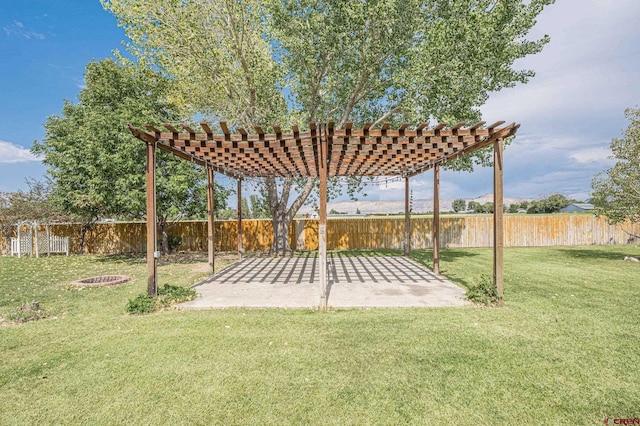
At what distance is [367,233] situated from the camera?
44.4 ft

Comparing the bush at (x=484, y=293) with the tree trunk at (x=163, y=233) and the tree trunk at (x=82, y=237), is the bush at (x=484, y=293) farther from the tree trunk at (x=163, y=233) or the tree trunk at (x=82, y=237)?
the tree trunk at (x=82, y=237)

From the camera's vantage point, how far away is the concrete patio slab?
5000 mm

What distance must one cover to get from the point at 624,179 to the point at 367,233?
8726 millimetres

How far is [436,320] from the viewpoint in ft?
13.6

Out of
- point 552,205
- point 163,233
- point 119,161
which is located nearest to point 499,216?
point 119,161

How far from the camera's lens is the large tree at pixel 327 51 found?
25.5 feet

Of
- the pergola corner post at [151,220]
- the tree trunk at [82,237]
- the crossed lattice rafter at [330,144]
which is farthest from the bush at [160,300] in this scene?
the tree trunk at [82,237]

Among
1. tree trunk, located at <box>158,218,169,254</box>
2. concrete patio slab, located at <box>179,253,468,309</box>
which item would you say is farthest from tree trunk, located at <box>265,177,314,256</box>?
tree trunk, located at <box>158,218,169,254</box>

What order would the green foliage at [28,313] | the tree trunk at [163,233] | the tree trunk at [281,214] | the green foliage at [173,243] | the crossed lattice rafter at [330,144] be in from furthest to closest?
the green foliage at [173,243] → the tree trunk at [163,233] → the tree trunk at [281,214] → the crossed lattice rafter at [330,144] → the green foliage at [28,313]

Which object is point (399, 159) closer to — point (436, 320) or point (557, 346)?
point (436, 320)

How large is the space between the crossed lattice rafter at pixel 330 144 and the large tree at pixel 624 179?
22.6 feet

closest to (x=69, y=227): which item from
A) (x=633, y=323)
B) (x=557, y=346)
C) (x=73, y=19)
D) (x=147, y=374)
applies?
(x=73, y=19)

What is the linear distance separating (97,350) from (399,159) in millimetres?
6360

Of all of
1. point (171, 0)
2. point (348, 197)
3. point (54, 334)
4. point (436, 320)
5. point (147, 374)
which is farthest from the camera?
point (348, 197)
